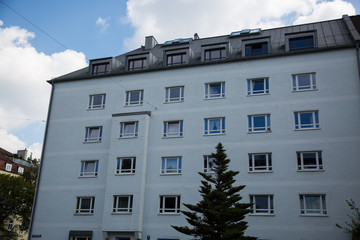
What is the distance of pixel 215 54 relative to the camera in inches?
1244


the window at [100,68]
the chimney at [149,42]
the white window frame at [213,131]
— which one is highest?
the chimney at [149,42]

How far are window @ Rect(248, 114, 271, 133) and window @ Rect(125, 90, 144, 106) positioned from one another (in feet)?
31.5

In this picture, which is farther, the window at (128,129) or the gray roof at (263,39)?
the window at (128,129)

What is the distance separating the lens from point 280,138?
88.2 ft

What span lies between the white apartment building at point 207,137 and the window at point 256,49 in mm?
86

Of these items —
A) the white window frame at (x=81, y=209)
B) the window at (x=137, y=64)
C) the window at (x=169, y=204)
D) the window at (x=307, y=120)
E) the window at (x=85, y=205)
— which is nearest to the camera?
the window at (x=307, y=120)

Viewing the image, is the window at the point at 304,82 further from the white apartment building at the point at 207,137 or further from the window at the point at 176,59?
the window at the point at 176,59

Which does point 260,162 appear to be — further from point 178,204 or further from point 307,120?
point 178,204

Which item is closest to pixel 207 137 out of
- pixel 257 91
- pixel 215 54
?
pixel 257 91

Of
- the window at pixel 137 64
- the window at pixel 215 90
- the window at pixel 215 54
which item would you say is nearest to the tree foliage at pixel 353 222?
the window at pixel 215 90

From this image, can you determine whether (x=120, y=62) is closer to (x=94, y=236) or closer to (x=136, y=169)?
(x=136, y=169)

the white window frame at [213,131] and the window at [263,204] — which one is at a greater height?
the white window frame at [213,131]

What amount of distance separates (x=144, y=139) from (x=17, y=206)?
30771mm

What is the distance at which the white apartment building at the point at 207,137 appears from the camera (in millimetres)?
25344
